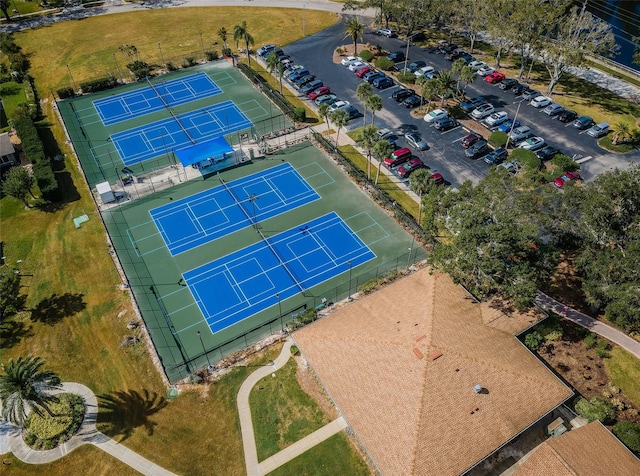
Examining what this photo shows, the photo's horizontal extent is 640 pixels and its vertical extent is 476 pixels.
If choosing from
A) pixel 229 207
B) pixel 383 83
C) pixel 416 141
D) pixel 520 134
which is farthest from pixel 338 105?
pixel 520 134

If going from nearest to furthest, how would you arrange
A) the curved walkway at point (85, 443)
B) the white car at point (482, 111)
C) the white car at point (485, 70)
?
the curved walkway at point (85, 443), the white car at point (482, 111), the white car at point (485, 70)

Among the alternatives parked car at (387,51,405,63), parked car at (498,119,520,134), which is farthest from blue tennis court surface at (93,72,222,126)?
parked car at (498,119,520,134)

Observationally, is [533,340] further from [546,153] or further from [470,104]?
[470,104]

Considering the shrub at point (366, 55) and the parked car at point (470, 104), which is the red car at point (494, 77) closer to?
the parked car at point (470, 104)

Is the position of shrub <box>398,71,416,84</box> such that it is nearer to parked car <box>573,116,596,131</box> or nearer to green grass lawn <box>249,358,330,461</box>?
parked car <box>573,116,596,131</box>

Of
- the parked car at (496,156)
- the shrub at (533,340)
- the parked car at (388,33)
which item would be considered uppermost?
the parked car at (388,33)

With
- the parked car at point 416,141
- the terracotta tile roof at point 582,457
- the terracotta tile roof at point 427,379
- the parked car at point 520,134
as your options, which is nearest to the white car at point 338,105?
the parked car at point 416,141
